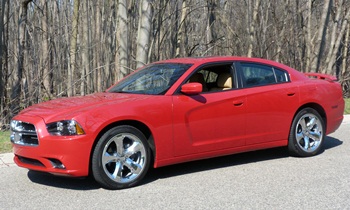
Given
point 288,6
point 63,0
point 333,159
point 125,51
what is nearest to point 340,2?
point 288,6

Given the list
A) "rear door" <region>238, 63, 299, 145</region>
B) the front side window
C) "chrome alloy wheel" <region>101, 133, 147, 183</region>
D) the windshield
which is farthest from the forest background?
"chrome alloy wheel" <region>101, 133, 147, 183</region>

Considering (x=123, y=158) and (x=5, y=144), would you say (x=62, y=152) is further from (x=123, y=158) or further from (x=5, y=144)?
(x=5, y=144)

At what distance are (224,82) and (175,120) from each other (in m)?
1.32

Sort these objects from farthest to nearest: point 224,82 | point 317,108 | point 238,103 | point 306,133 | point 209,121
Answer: point 317,108 < point 306,133 < point 224,82 < point 238,103 < point 209,121

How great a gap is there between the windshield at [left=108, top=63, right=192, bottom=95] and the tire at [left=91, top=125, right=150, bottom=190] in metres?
0.78

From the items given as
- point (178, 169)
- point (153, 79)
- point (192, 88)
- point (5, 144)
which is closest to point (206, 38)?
point (5, 144)

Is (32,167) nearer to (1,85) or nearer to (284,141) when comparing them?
(284,141)

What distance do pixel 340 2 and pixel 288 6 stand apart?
1.88 metres

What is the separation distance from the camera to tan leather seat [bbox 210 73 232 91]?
6.71 metres

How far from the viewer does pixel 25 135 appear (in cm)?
553

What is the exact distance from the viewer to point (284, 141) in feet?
22.9

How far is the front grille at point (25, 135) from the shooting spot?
5.41 metres

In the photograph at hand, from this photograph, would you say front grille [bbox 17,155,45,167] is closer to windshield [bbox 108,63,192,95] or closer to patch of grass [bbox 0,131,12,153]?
windshield [bbox 108,63,192,95]

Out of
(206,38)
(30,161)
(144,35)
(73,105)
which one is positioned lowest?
(30,161)
